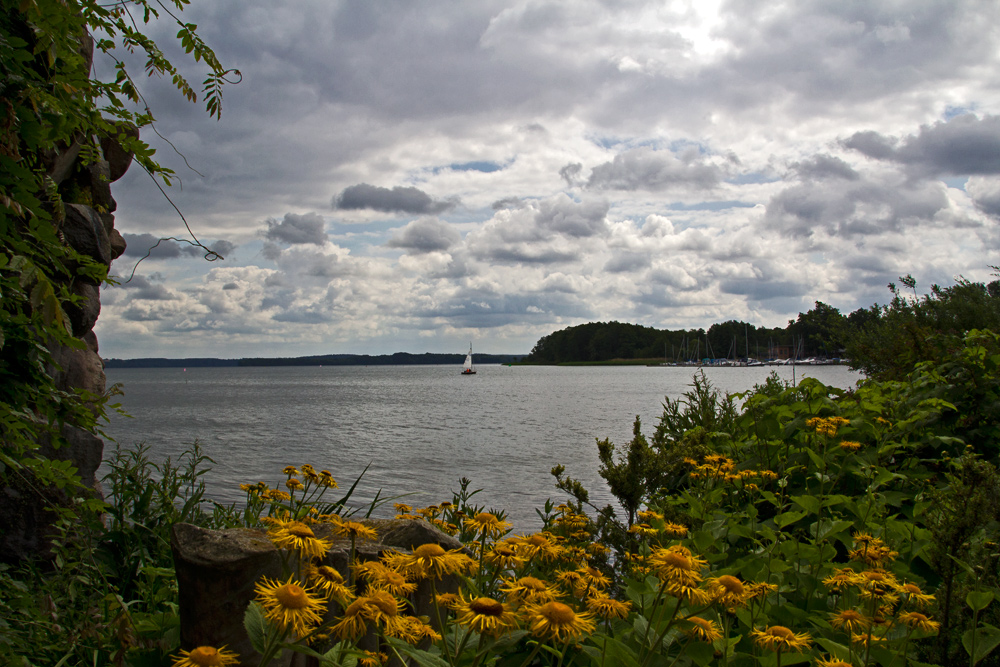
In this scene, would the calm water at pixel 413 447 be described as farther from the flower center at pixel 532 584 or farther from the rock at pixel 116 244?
the flower center at pixel 532 584

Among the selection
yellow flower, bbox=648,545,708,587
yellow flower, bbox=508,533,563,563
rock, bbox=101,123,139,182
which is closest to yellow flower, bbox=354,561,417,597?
yellow flower, bbox=508,533,563,563

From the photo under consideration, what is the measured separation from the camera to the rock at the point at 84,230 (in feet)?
13.8

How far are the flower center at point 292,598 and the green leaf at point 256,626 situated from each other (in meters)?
0.12

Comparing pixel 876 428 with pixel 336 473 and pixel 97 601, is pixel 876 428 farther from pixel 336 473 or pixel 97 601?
pixel 336 473

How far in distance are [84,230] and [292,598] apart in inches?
165

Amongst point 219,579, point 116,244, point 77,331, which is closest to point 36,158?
point 219,579

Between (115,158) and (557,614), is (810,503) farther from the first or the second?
(115,158)

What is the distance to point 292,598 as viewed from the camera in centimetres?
124

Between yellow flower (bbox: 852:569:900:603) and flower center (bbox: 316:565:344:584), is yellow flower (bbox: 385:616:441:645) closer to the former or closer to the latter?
flower center (bbox: 316:565:344:584)

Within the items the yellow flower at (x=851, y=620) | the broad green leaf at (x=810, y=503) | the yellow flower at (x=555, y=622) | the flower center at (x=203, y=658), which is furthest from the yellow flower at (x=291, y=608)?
the broad green leaf at (x=810, y=503)

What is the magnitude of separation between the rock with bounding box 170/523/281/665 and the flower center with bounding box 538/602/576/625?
1.06m

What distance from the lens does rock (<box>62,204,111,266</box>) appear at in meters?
4.22

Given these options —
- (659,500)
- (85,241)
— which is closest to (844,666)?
(659,500)

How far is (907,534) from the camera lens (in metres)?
2.89
